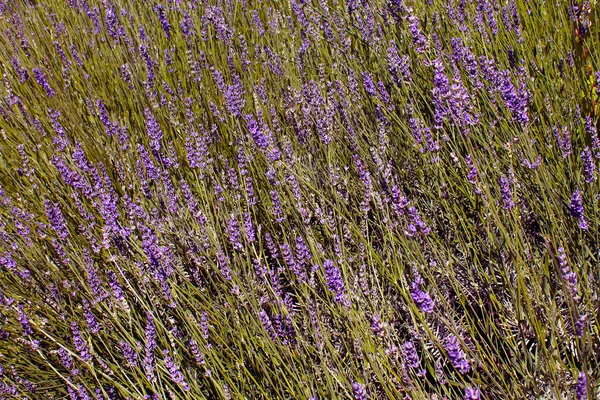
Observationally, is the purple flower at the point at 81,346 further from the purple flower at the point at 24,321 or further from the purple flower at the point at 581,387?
the purple flower at the point at 581,387

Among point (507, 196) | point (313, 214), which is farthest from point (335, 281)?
point (313, 214)

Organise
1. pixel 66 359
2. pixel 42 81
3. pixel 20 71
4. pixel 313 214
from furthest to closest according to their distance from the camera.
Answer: pixel 20 71 < pixel 42 81 < pixel 313 214 < pixel 66 359

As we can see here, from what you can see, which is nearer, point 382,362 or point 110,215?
point 382,362

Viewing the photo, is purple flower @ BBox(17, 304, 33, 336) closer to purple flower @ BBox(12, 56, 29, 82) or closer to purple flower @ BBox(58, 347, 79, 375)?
purple flower @ BBox(58, 347, 79, 375)

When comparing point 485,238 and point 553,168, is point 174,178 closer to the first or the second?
point 485,238

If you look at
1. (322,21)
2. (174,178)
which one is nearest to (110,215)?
(174,178)

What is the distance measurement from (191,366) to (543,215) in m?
1.24

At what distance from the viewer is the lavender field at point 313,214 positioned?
65.2 inches

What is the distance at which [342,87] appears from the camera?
2.73 m

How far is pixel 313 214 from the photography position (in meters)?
2.29

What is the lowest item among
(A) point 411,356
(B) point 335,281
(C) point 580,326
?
(A) point 411,356

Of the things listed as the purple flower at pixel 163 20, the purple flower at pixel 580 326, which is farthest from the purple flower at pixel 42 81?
the purple flower at pixel 580 326

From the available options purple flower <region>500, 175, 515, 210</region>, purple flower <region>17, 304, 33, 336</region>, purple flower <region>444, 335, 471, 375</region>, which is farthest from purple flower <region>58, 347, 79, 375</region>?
purple flower <region>500, 175, 515, 210</region>

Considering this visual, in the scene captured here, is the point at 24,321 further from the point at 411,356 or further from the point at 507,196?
the point at 507,196
